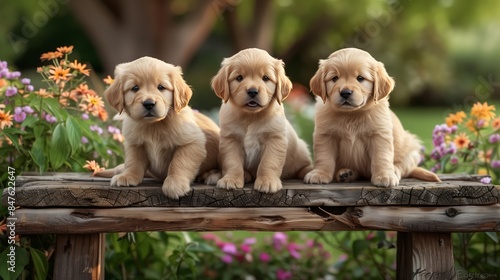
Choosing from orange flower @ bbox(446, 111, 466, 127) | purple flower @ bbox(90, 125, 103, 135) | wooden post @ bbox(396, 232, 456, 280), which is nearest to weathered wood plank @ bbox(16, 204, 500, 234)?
wooden post @ bbox(396, 232, 456, 280)

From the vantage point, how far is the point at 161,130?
371 centimetres

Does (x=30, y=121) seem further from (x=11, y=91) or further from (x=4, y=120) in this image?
(x=11, y=91)

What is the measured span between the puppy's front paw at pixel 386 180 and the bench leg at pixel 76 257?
1613 millimetres

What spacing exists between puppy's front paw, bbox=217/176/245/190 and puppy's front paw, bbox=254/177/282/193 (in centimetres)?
9

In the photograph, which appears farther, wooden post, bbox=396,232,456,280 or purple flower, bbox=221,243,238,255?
purple flower, bbox=221,243,238,255

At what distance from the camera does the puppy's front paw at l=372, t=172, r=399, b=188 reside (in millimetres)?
3633

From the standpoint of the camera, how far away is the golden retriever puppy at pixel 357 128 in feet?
11.8

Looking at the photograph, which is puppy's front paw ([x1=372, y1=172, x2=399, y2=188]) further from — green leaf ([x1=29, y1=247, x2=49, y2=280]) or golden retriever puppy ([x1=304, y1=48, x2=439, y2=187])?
green leaf ([x1=29, y1=247, x2=49, y2=280])

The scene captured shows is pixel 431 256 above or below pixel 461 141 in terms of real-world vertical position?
below

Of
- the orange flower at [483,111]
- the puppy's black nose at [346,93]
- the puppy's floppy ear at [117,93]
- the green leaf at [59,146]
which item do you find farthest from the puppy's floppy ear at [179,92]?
the orange flower at [483,111]

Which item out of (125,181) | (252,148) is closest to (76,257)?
(125,181)

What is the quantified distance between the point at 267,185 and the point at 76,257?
117 cm

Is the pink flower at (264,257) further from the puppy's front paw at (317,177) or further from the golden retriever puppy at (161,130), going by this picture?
the puppy's front paw at (317,177)

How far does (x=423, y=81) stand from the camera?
20984 millimetres
